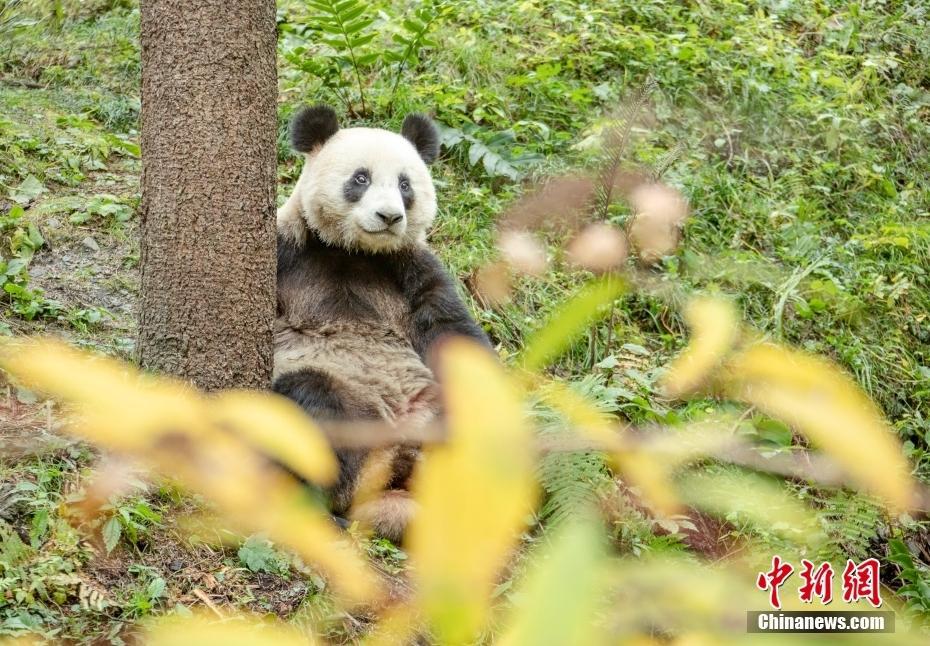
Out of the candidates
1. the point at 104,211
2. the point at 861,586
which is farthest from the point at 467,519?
the point at 104,211

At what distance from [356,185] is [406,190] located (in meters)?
0.30

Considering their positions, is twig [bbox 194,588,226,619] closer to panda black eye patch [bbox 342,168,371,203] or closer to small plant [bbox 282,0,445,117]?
panda black eye patch [bbox 342,168,371,203]

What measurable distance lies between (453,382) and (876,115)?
8.79 meters

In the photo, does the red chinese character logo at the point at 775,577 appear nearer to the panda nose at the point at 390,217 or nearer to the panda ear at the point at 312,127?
the panda nose at the point at 390,217

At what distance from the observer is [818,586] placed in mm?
1329

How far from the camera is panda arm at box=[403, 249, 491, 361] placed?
4.79 m

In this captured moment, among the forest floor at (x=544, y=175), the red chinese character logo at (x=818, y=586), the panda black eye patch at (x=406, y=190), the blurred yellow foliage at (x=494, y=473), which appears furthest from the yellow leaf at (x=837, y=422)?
the panda black eye patch at (x=406, y=190)

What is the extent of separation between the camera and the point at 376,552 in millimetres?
3971

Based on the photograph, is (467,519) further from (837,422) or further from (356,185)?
(356,185)

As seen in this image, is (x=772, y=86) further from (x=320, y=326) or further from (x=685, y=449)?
A: (x=685, y=449)

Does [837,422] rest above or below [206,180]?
above

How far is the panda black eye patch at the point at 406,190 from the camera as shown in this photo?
500 centimetres

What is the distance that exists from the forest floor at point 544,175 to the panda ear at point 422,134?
1.06 m

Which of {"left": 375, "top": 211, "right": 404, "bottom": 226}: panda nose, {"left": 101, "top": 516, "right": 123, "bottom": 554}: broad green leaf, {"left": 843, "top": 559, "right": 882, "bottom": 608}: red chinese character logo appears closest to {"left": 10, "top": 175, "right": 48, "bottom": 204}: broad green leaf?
{"left": 375, "top": 211, "right": 404, "bottom": 226}: panda nose
